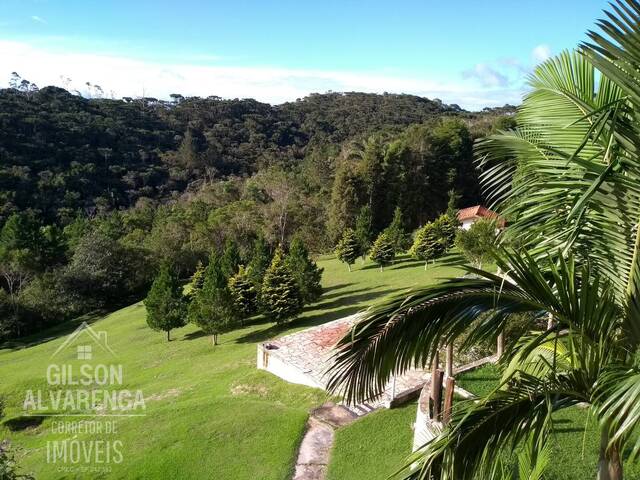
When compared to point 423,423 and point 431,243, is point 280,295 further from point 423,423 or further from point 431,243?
point 423,423

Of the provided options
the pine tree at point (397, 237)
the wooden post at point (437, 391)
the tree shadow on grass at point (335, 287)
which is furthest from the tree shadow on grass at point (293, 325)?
the wooden post at point (437, 391)

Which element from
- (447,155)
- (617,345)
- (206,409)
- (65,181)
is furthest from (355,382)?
(65,181)

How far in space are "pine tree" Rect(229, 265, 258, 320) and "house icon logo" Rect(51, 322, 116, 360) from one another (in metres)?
5.00

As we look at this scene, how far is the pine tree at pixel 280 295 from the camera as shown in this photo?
17.6 meters

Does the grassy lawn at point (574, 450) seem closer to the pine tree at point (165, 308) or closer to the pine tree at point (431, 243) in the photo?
the pine tree at point (165, 308)

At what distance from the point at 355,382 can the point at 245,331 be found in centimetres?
1705

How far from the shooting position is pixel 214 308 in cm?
1712

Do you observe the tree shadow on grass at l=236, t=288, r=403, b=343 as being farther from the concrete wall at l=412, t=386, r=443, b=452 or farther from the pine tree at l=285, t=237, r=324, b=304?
the concrete wall at l=412, t=386, r=443, b=452

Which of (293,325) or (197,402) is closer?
(197,402)

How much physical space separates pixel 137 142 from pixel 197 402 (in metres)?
55.4

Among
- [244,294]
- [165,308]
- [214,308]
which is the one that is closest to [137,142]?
[165,308]

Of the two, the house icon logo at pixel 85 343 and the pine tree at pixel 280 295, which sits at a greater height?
the pine tree at pixel 280 295

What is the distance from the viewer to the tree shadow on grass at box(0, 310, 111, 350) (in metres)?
23.6

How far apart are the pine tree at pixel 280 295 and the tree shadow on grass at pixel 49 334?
12.4 meters
